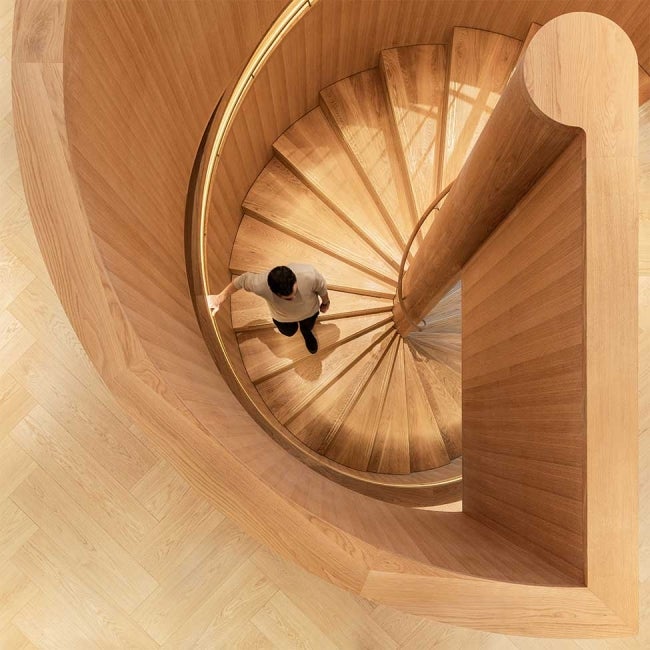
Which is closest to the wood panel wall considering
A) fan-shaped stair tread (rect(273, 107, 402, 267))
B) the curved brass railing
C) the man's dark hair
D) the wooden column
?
the wooden column

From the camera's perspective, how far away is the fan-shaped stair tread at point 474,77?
12.3 feet

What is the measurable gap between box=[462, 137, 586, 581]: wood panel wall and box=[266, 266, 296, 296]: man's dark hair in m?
0.87

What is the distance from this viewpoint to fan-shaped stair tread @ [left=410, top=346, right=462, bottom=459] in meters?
3.96

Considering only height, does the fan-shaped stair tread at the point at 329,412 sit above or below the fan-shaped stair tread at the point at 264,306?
below

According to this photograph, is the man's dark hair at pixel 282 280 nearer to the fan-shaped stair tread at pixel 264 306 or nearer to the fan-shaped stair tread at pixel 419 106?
the fan-shaped stair tread at pixel 264 306

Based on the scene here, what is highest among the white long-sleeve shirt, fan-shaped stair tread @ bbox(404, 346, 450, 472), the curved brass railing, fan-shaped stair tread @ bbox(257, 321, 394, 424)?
the curved brass railing

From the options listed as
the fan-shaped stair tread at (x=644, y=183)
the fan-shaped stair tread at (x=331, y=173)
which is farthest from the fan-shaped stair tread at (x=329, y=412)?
the fan-shaped stair tread at (x=644, y=183)

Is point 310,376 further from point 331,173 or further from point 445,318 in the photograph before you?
point 331,173

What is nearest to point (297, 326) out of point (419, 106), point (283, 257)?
point (283, 257)

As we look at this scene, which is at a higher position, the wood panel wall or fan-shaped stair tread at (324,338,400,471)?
the wood panel wall

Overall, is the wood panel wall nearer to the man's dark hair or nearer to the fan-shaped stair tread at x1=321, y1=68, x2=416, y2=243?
the man's dark hair

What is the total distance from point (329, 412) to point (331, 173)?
1818mm

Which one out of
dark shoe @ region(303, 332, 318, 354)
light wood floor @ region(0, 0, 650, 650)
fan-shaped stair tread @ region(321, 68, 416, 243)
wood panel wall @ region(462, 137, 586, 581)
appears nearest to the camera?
wood panel wall @ region(462, 137, 586, 581)

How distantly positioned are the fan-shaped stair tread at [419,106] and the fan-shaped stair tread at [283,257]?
64 centimetres
